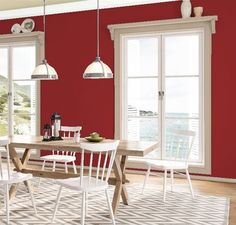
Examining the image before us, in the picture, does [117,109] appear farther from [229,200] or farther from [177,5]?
[229,200]

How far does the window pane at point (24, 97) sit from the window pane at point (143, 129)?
2.02 meters

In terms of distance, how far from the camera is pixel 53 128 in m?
4.23

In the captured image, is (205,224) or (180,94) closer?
(205,224)

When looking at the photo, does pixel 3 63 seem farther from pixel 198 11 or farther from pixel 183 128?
pixel 198 11

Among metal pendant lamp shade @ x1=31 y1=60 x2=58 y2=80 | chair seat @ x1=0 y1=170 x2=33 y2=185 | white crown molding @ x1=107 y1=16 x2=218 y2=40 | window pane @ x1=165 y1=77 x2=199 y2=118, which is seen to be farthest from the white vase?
chair seat @ x1=0 y1=170 x2=33 y2=185

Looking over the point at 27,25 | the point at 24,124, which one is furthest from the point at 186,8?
the point at 24,124

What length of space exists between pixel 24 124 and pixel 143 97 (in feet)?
8.21

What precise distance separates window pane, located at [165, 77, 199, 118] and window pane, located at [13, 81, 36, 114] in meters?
2.64

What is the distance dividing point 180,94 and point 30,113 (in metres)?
2.93

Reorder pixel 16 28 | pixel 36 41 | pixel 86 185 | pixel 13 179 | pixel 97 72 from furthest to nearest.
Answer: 1. pixel 16 28
2. pixel 36 41
3. pixel 97 72
4. pixel 13 179
5. pixel 86 185

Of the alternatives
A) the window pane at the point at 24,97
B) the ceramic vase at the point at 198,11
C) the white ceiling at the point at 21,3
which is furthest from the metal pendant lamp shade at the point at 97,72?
the window pane at the point at 24,97

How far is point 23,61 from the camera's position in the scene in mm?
6590

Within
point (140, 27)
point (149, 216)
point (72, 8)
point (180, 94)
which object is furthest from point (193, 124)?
point (72, 8)

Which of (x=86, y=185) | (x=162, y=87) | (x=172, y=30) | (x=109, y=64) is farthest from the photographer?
(x=109, y=64)
